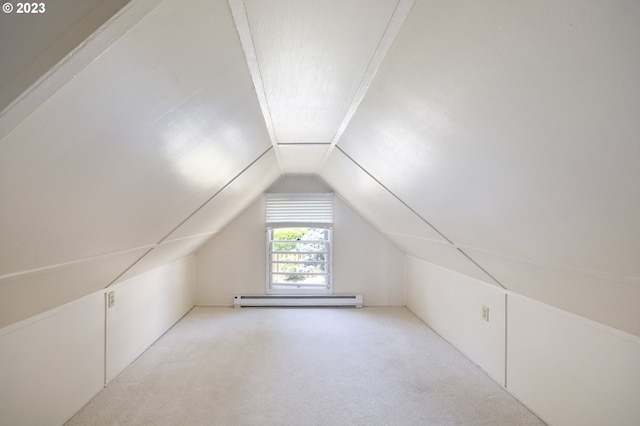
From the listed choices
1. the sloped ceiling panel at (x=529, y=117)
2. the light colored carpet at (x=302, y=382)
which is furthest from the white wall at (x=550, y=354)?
the sloped ceiling panel at (x=529, y=117)

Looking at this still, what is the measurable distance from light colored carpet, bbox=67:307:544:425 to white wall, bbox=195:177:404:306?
100 cm

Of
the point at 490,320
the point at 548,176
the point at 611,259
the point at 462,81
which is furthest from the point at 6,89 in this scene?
the point at 490,320

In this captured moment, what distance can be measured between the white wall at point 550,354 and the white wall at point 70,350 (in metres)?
2.98

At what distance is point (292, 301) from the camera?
4.59 metres

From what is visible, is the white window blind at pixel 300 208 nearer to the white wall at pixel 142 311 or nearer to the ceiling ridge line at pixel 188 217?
the white wall at pixel 142 311

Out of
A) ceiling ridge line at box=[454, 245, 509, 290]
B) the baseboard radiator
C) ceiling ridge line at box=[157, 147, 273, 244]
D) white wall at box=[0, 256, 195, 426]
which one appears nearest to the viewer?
white wall at box=[0, 256, 195, 426]

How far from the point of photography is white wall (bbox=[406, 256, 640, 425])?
5.03ft

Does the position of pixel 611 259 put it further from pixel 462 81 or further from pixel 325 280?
pixel 325 280

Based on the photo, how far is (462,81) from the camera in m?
0.97

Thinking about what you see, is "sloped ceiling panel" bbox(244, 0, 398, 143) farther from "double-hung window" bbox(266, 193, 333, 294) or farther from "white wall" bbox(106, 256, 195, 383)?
"double-hung window" bbox(266, 193, 333, 294)

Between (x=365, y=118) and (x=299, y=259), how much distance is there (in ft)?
11.2

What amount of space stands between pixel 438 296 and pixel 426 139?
2766mm

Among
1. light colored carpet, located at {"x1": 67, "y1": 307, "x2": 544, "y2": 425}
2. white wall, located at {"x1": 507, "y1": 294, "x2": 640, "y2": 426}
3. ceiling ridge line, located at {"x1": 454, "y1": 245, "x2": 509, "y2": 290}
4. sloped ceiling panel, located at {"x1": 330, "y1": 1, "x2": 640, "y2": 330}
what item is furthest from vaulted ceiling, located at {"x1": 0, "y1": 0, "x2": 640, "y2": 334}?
Answer: light colored carpet, located at {"x1": 67, "y1": 307, "x2": 544, "y2": 425}

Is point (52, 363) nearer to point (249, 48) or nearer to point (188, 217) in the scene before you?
point (188, 217)
